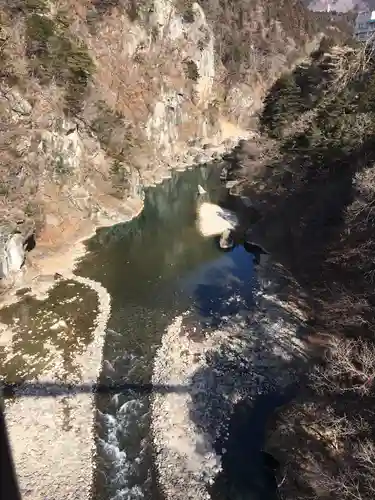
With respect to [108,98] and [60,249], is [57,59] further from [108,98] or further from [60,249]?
[60,249]

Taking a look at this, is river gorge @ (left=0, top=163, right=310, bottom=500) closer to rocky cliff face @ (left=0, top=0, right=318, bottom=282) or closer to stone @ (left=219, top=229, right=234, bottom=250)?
stone @ (left=219, top=229, right=234, bottom=250)

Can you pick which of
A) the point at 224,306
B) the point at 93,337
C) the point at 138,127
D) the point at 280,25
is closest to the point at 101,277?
the point at 93,337

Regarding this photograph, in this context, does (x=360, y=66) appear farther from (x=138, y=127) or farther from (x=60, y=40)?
(x=138, y=127)

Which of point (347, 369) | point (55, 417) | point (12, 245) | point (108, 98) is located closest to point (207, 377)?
point (55, 417)

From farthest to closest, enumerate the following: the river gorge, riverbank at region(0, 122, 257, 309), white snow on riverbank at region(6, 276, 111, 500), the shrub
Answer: the shrub < riverbank at region(0, 122, 257, 309) < the river gorge < white snow on riverbank at region(6, 276, 111, 500)

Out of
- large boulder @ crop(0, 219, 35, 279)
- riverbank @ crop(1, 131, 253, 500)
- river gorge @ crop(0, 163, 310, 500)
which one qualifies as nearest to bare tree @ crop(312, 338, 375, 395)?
river gorge @ crop(0, 163, 310, 500)

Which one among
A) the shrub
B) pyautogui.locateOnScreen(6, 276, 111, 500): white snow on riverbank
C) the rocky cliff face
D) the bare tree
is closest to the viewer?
the bare tree

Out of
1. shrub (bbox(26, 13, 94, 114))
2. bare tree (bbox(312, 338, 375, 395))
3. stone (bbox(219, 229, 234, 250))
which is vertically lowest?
stone (bbox(219, 229, 234, 250))
